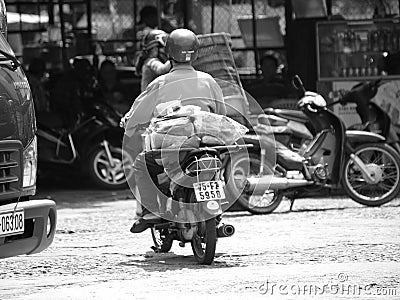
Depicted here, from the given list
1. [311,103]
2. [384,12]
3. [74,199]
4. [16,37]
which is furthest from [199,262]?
[16,37]

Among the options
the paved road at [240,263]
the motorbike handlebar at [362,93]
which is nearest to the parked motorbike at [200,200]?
the paved road at [240,263]

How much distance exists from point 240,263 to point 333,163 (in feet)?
13.5

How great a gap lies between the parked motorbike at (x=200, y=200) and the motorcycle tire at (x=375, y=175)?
405 cm

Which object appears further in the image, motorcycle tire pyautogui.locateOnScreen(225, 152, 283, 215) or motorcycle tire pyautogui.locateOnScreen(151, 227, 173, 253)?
motorcycle tire pyautogui.locateOnScreen(225, 152, 283, 215)

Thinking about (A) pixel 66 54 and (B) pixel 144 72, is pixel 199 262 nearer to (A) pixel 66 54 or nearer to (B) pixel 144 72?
(B) pixel 144 72

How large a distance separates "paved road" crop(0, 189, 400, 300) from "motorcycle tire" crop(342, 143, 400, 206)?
0.20 m

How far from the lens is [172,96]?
8.60 meters

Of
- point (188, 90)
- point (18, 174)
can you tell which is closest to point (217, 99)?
point (188, 90)

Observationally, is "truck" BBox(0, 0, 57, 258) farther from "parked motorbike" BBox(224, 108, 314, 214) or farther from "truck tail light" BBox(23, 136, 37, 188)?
"parked motorbike" BBox(224, 108, 314, 214)

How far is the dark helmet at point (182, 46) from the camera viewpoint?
8680 mm

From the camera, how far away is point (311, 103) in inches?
481

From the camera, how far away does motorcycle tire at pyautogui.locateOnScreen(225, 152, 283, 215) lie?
37.9ft

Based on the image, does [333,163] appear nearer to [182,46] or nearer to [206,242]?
[182,46]

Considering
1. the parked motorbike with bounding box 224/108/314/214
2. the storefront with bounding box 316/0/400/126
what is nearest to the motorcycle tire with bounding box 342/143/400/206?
the parked motorbike with bounding box 224/108/314/214
